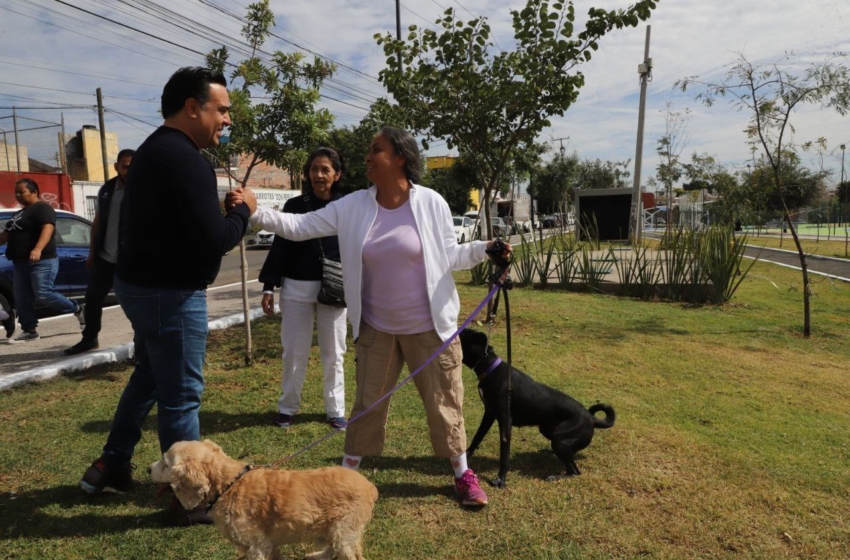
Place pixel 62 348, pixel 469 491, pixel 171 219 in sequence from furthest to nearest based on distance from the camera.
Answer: pixel 62 348 → pixel 469 491 → pixel 171 219

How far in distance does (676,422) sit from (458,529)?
2.46 m

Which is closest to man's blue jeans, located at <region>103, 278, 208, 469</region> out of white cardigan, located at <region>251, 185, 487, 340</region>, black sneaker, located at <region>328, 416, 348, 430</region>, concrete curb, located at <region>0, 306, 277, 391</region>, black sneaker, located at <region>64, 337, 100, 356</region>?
white cardigan, located at <region>251, 185, 487, 340</region>

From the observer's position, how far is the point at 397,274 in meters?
3.02

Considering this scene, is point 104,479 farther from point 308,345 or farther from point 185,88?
point 185,88

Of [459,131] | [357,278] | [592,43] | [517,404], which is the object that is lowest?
[517,404]

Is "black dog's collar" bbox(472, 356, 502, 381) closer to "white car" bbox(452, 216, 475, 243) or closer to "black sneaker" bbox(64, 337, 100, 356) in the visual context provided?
"black sneaker" bbox(64, 337, 100, 356)

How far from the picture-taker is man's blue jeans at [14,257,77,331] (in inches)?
264

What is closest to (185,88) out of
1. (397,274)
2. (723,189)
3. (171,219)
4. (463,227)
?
(171,219)

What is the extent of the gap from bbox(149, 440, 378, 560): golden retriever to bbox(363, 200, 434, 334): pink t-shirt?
0.94m

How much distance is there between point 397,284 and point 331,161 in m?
1.52

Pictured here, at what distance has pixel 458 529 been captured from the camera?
295 centimetres

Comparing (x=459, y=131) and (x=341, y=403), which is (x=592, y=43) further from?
(x=341, y=403)

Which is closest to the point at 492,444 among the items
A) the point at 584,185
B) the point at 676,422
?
the point at 676,422

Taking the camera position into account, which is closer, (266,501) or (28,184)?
(266,501)
